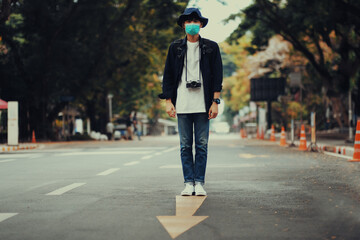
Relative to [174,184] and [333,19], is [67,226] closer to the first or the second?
[174,184]

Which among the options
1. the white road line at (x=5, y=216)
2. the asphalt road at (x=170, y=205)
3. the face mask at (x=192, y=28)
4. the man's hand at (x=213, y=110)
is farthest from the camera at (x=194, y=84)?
the white road line at (x=5, y=216)

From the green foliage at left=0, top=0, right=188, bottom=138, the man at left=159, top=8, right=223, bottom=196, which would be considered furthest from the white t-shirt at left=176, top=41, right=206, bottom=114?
the green foliage at left=0, top=0, right=188, bottom=138

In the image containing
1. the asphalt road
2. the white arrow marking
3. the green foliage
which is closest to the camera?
the asphalt road

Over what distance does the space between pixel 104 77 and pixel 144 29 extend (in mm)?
4728

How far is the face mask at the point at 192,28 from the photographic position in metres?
7.31

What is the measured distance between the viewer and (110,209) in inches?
245

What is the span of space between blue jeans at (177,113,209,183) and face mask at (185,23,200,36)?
95 centimetres

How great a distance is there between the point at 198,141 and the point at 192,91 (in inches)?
23.7

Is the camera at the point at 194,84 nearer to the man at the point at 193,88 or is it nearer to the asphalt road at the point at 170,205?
the man at the point at 193,88

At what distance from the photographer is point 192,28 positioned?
7316 millimetres

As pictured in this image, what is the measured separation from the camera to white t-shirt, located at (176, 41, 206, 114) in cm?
745

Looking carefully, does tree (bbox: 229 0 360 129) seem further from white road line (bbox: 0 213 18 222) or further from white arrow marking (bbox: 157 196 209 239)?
white road line (bbox: 0 213 18 222)

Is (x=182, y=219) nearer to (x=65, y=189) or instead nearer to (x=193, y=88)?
(x=193, y=88)

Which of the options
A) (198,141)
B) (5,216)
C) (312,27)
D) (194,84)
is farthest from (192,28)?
(312,27)
